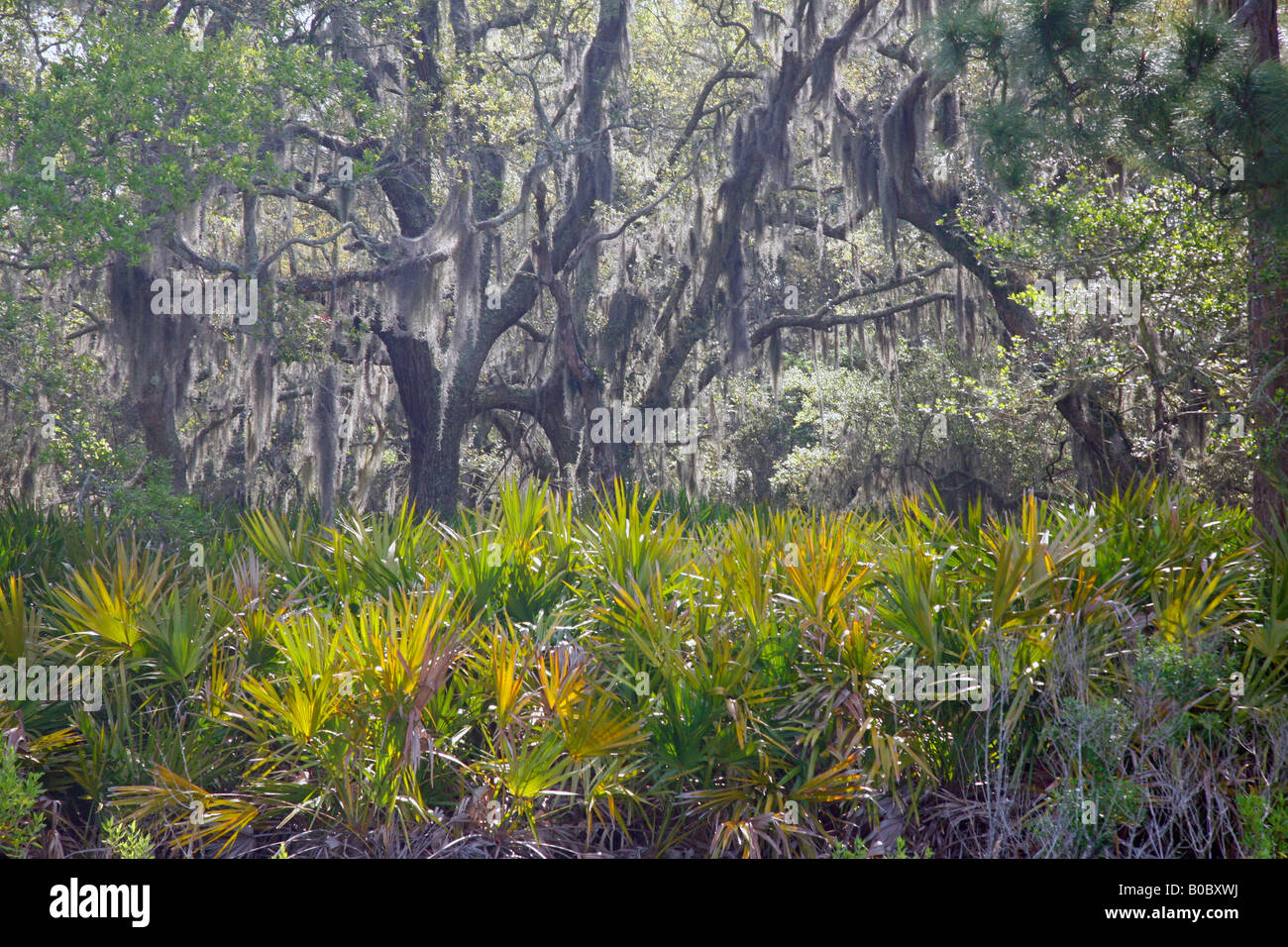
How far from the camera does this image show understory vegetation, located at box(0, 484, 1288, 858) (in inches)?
184

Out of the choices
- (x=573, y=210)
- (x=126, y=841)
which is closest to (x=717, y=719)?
(x=126, y=841)

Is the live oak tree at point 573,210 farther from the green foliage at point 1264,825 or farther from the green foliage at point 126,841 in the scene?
the green foliage at point 126,841

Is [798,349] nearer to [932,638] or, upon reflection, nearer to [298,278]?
[298,278]

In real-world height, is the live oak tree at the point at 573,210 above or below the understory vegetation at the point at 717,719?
above

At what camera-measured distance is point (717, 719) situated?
498 cm

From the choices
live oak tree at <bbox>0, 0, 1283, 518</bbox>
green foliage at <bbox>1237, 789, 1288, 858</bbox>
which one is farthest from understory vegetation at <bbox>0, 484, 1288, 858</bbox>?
live oak tree at <bbox>0, 0, 1283, 518</bbox>

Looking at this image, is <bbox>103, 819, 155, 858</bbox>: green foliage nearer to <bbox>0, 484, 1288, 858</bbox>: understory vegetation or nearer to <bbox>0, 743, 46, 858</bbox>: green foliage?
<bbox>0, 484, 1288, 858</bbox>: understory vegetation

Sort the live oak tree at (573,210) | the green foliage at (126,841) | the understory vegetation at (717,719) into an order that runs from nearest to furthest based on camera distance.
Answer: the green foliage at (126,841) → the understory vegetation at (717,719) → the live oak tree at (573,210)

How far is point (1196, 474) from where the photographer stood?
11.3 m

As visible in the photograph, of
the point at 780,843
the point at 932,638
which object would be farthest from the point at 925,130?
the point at 780,843

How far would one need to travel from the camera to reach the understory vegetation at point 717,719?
15.3 ft

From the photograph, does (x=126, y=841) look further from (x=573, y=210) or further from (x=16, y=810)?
(x=573, y=210)

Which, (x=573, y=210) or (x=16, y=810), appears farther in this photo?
(x=573, y=210)

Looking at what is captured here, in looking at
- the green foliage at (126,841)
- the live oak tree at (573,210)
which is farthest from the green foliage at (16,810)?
the live oak tree at (573,210)
